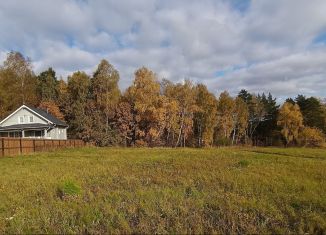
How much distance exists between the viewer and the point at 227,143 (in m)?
63.5

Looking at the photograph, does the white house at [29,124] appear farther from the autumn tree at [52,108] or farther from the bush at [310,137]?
the bush at [310,137]

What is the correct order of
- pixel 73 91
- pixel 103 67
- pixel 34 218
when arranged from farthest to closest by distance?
pixel 73 91
pixel 103 67
pixel 34 218

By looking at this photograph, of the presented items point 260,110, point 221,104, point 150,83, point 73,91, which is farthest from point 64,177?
point 260,110

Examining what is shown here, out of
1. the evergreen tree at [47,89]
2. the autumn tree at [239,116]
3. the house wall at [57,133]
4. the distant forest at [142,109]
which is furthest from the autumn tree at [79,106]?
the autumn tree at [239,116]

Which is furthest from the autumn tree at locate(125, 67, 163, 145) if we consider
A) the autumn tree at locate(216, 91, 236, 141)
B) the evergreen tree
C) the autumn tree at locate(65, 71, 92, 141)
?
the autumn tree at locate(216, 91, 236, 141)

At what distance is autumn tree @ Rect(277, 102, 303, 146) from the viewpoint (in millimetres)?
67262

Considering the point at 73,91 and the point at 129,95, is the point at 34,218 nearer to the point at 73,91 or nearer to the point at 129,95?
the point at 129,95

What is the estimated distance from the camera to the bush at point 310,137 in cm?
6591

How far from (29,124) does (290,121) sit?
49604mm

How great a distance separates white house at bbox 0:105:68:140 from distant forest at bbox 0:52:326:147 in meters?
6.55

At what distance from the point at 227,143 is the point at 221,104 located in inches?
428

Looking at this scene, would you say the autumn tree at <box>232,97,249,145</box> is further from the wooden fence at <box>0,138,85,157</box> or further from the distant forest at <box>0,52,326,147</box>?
the wooden fence at <box>0,138,85,157</box>

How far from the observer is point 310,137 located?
66.2m

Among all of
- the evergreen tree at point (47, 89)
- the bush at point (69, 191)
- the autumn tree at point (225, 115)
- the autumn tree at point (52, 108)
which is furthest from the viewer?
the autumn tree at point (225, 115)
